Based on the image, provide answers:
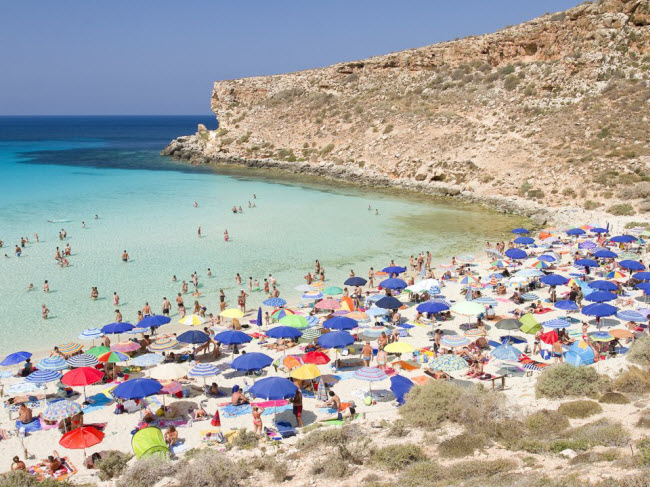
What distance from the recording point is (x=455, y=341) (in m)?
16.0

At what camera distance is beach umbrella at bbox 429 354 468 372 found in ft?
45.8

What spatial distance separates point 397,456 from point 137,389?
6334mm

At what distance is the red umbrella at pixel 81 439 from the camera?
10875 mm

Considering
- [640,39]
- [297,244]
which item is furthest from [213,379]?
[640,39]

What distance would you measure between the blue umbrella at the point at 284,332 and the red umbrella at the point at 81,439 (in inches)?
245

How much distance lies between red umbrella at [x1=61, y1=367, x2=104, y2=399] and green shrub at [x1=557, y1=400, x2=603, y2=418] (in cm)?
1045

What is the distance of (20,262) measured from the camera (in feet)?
92.0

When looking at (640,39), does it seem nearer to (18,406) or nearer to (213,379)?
(213,379)

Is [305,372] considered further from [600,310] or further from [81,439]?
[600,310]

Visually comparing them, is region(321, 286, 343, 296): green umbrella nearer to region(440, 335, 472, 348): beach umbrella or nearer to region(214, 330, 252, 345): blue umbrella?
region(214, 330, 252, 345): blue umbrella

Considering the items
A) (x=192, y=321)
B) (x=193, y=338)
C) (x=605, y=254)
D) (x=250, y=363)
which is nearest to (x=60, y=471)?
(x=250, y=363)

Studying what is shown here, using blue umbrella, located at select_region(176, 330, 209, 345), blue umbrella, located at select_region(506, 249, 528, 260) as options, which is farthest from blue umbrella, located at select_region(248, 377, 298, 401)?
blue umbrella, located at select_region(506, 249, 528, 260)

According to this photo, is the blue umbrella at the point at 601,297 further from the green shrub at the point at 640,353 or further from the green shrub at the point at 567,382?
the green shrub at the point at 567,382

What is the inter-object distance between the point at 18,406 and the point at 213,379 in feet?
15.9
